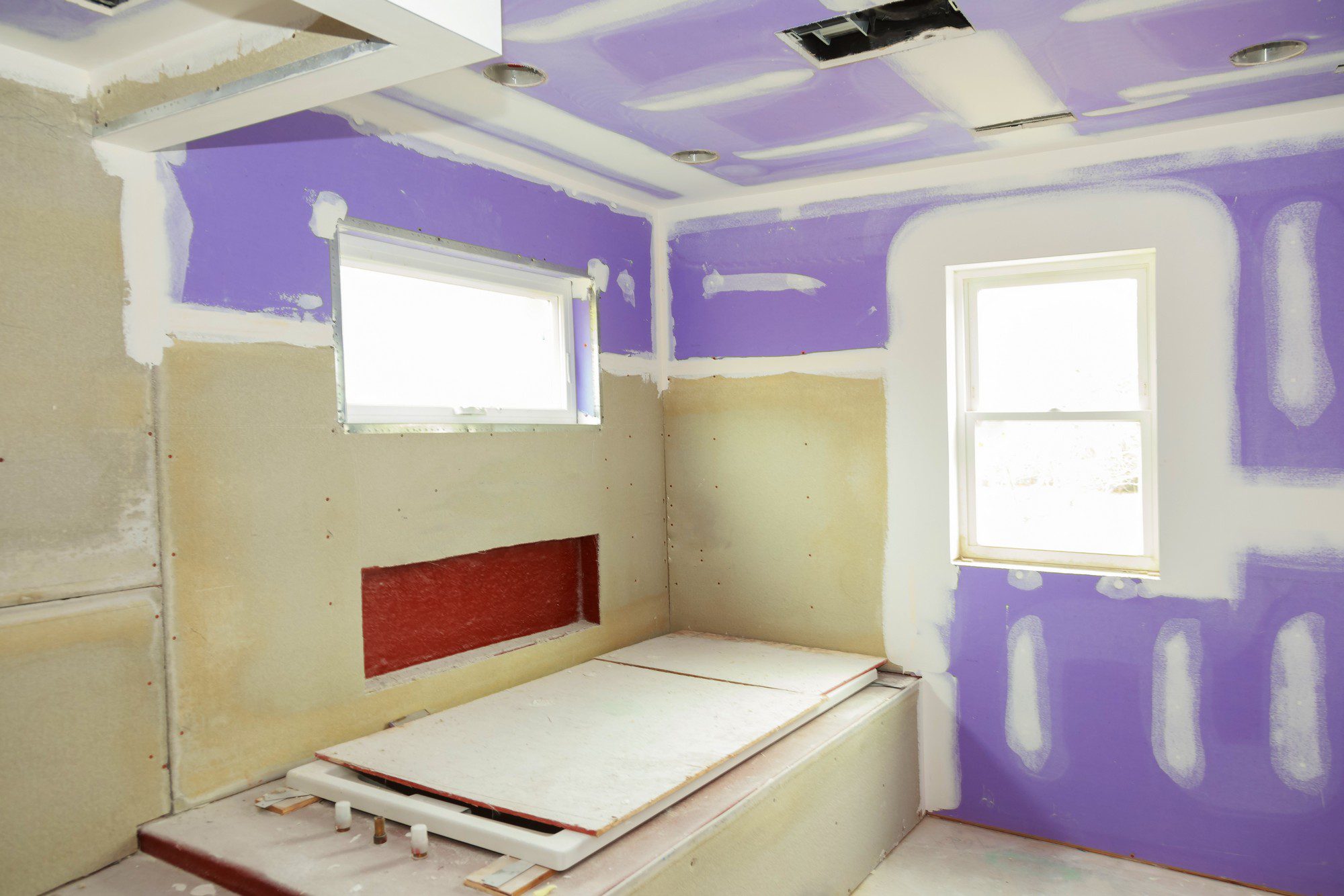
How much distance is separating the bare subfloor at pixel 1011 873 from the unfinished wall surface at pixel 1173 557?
81mm

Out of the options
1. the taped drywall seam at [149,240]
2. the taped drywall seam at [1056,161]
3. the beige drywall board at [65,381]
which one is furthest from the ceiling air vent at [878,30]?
the beige drywall board at [65,381]

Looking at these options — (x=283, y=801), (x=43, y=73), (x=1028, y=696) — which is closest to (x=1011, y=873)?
(x=1028, y=696)

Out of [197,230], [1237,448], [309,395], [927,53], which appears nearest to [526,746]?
[309,395]

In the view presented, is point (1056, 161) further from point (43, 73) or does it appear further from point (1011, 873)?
point (43, 73)

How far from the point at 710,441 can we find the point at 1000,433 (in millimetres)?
1236

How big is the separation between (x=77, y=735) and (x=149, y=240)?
1214 mm

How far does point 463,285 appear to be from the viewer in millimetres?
3131

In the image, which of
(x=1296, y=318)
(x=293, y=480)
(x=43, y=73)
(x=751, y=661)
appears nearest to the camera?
(x=43, y=73)

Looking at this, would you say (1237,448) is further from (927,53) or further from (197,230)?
(197,230)

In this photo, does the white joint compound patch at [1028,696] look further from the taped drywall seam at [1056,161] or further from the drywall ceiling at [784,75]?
the drywall ceiling at [784,75]

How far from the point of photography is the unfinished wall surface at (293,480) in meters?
2.28

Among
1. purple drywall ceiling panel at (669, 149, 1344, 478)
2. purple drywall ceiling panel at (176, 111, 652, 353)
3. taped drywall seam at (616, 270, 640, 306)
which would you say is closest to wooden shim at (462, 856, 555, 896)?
purple drywall ceiling panel at (176, 111, 652, 353)

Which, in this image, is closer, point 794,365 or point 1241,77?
point 1241,77

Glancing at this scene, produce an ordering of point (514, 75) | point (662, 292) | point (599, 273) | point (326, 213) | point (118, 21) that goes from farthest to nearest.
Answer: point (662, 292) → point (599, 273) → point (326, 213) → point (514, 75) → point (118, 21)
